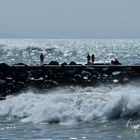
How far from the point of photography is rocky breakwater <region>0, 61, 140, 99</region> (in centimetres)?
3009

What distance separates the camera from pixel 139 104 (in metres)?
22.1

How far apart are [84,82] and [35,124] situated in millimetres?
11135

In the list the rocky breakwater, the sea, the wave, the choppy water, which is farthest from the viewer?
the choppy water

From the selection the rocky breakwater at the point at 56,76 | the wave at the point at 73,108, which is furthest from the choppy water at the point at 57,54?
the wave at the point at 73,108

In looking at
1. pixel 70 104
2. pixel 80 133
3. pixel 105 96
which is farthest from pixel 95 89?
pixel 80 133

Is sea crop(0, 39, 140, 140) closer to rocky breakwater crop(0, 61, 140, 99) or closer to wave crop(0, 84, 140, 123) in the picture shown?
wave crop(0, 84, 140, 123)

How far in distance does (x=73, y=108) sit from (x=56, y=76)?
1192 cm

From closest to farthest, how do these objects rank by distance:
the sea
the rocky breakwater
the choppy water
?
1. the sea
2. the rocky breakwater
3. the choppy water

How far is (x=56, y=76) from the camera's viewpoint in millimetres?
34188

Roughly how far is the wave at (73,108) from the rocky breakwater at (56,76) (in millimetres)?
4145

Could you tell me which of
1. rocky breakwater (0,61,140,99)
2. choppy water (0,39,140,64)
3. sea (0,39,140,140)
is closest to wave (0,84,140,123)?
sea (0,39,140,140)

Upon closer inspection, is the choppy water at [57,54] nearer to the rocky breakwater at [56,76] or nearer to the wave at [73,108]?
the rocky breakwater at [56,76]

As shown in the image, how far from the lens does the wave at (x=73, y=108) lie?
21.6 metres

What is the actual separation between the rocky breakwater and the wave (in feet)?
13.6
